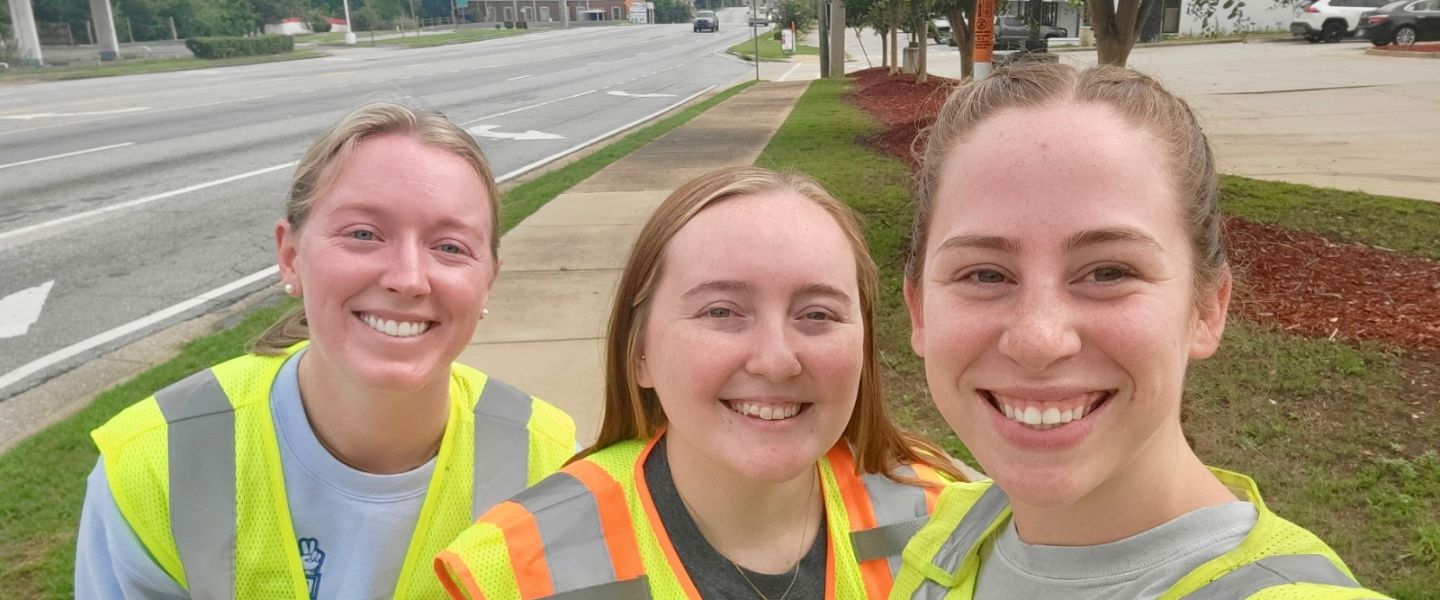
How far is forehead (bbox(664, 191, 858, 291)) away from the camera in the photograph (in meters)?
1.73

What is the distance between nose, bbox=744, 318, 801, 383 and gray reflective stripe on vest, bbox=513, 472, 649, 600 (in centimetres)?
38

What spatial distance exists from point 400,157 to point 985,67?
214 inches

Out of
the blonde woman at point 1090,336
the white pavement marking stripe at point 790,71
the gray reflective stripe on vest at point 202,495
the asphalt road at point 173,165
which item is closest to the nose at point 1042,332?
the blonde woman at point 1090,336

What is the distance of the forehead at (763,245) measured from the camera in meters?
1.73

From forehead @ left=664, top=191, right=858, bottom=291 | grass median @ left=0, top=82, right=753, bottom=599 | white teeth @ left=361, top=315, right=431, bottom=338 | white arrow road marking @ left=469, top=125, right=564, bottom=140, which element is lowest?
grass median @ left=0, top=82, right=753, bottom=599

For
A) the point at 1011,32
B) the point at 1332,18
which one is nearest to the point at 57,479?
the point at 1011,32

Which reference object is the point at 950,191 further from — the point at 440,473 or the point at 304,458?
the point at 304,458

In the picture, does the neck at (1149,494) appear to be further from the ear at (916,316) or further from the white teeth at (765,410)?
the white teeth at (765,410)

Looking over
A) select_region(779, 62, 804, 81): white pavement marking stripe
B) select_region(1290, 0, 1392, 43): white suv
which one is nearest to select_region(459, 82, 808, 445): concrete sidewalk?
select_region(779, 62, 804, 81): white pavement marking stripe

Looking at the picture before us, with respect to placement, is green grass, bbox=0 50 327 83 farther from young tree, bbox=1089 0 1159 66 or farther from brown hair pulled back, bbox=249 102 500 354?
brown hair pulled back, bbox=249 102 500 354

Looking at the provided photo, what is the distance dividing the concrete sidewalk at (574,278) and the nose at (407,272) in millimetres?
2298

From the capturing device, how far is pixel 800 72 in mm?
34031

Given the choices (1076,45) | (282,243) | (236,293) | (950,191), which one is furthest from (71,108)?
(1076,45)

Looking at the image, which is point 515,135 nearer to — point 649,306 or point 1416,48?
point 649,306
